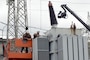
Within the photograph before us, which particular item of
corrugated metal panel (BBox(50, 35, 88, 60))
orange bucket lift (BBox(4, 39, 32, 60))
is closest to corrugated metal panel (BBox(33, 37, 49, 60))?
corrugated metal panel (BBox(50, 35, 88, 60))

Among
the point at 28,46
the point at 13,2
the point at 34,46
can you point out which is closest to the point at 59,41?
the point at 34,46

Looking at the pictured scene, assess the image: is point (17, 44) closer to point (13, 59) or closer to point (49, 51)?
point (13, 59)

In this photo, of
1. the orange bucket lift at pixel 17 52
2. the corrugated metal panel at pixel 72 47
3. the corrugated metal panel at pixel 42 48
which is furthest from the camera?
the orange bucket lift at pixel 17 52

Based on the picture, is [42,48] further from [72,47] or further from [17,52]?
[17,52]

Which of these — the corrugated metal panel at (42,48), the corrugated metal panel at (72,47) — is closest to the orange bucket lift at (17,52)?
the corrugated metal panel at (42,48)

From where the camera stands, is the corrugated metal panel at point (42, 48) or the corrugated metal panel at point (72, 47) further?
the corrugated metal panel at point (42, 48)

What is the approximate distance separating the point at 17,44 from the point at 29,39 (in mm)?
875

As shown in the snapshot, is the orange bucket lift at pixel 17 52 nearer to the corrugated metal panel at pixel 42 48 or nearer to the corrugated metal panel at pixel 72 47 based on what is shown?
the corrugated metal panel at pixel 42 48

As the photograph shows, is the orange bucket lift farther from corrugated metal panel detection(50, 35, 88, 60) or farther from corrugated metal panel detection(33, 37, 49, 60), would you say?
corrugated metal panel detection(50, 35, 88, 60)

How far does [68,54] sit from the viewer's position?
607 inches

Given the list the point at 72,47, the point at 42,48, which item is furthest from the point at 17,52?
the point at 72,47

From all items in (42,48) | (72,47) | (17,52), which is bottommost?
(17,52)

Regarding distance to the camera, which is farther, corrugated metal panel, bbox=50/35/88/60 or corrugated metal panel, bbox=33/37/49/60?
corrugated metal panel, bbox=33/37/49/60

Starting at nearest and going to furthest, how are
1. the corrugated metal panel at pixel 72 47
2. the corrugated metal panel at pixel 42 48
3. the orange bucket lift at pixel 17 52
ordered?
the corrugated metal panel at pixel 72 47 → the corrugated metal panel at pixel 42 48 → the orange bucket lift at pixel 17 52
